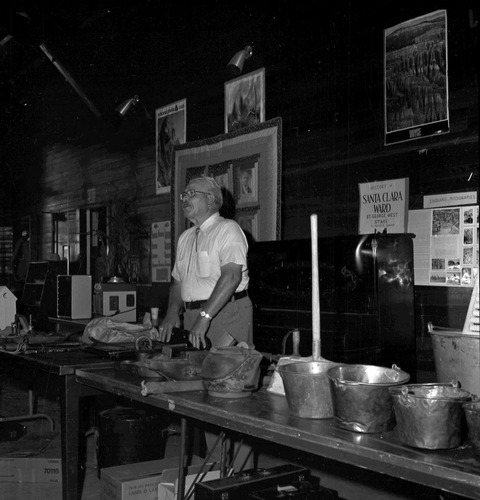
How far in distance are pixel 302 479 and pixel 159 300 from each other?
415cm

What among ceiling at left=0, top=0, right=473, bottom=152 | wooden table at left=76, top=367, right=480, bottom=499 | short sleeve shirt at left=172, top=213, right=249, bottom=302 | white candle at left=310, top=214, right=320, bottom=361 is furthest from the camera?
ceiling at left=0, top=0, right=473, bottom=152

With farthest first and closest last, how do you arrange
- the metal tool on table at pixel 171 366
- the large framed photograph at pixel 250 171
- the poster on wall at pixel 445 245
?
the large framed photograph at pixel 250 171 → the poster on wall at pixel 445 245 → the metal tool on table at pixel 171 366

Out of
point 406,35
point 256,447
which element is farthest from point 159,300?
point 406,35

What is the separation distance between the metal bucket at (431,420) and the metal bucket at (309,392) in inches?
12.7

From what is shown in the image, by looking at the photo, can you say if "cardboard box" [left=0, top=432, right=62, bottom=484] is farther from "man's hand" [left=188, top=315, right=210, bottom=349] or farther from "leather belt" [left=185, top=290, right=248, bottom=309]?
"leather belt" [left=185, top=290, right=248, bottom=309]

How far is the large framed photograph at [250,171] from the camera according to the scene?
5352mm

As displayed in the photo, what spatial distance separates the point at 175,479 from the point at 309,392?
64.2 inches

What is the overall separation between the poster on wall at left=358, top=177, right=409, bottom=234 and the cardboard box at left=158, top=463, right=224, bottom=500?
191 centimetres

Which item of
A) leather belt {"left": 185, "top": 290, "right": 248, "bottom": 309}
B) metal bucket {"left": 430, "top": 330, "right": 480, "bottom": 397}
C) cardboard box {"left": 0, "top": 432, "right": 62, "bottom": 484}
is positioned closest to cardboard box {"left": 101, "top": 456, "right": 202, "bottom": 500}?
cardboard box {"left": 0, "top": 432, "right": 62, "bottom": 484}

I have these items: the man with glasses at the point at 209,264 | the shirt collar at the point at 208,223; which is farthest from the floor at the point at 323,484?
the shirt collar at the point at 208,223

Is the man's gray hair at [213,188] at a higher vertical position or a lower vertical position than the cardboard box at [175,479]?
higher

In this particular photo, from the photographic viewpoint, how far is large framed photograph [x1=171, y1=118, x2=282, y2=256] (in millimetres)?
5352

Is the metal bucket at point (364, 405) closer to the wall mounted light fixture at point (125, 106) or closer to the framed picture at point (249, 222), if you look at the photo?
the framed picture at point (249, 222)

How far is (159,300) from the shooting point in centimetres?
698
